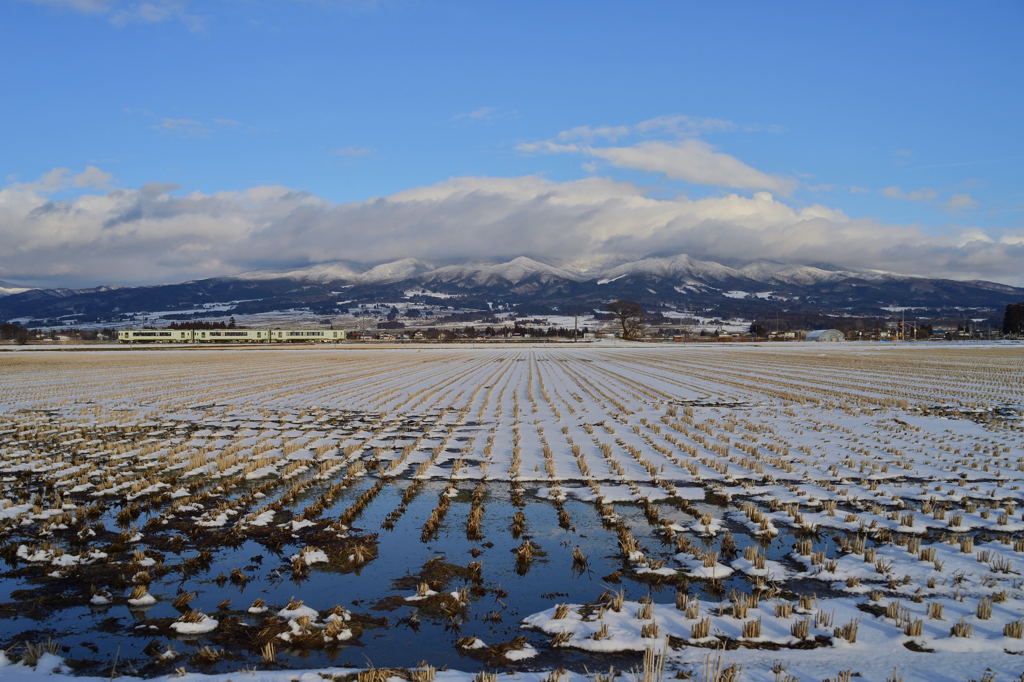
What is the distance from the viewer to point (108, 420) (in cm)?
2267

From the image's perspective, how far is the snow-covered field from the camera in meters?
6.82

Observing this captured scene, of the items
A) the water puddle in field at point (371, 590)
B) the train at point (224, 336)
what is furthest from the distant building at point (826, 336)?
the water puddle in field at point (371, 590)

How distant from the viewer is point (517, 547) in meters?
10.0

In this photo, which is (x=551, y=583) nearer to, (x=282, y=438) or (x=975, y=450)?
(x=282, y=438)

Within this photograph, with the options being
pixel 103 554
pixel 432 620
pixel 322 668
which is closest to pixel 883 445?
pixel 432 620

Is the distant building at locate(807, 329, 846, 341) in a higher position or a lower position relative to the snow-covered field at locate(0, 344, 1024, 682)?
higher

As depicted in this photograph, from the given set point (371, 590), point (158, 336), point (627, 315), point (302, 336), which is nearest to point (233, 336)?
point (302, 336)

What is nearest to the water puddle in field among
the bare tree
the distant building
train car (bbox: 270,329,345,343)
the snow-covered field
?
the snow-covered field

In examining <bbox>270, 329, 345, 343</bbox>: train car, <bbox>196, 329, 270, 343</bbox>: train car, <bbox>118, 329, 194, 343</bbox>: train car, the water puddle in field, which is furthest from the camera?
<bbox>270, 329, 345, 343</bbox>: train car

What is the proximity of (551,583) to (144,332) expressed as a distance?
211 meters

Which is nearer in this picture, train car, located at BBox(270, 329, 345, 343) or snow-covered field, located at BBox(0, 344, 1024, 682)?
snow-covered field, located at BBox(0, 344, 1024, 682)

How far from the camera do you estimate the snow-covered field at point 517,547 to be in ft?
22.4

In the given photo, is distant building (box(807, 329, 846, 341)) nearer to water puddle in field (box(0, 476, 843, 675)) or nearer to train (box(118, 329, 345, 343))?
train (box(118, 329, 345, 343))

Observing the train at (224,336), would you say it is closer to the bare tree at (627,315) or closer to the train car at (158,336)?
the train car at (158,336)
